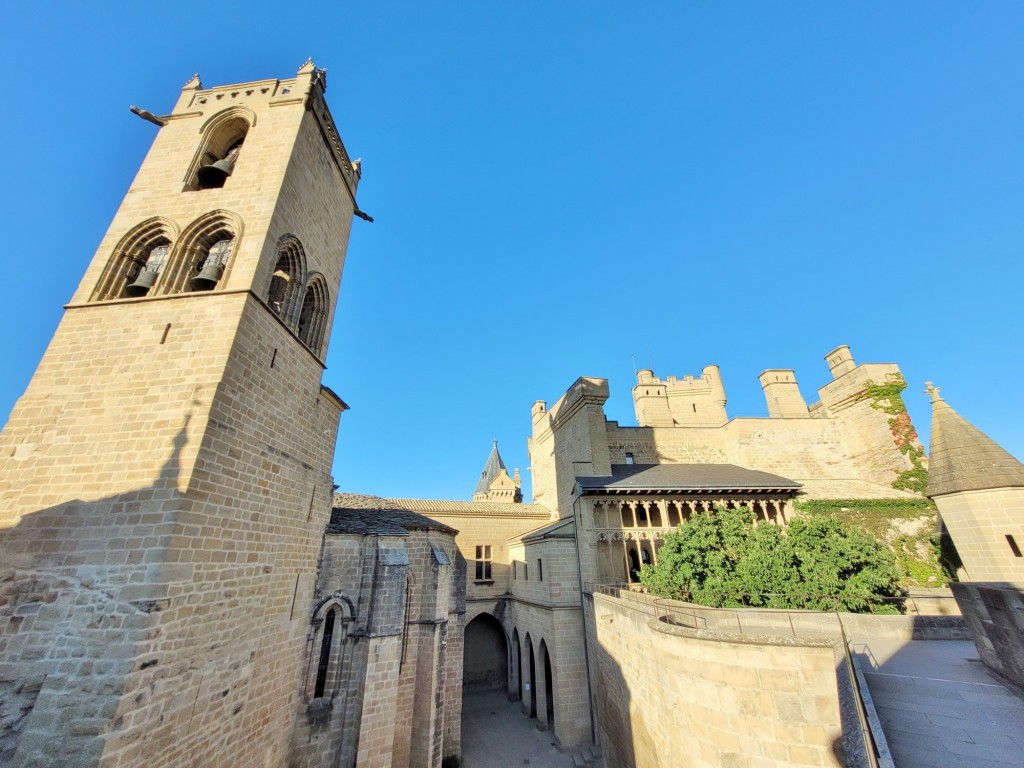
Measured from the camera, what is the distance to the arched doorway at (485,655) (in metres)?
23.0

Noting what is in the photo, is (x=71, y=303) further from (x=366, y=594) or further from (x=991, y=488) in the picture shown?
(x=991, y=488)

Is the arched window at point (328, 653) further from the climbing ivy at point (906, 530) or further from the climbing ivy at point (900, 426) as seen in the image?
the climbing ivy at point (900, 426)

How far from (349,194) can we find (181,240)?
537 centimetres

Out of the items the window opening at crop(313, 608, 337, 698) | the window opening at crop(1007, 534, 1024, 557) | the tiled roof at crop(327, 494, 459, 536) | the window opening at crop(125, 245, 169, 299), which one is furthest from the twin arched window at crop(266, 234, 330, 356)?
the window opening at crop(1007, 534, 1024, 557)

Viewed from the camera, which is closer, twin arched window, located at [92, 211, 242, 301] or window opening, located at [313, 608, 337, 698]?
twin arched window, located at [92, 211, 242, 301]

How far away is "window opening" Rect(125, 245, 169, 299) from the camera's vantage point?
26.3 ft

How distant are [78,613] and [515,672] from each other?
21.6 metres

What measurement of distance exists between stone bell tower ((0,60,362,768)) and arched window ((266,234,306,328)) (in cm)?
5

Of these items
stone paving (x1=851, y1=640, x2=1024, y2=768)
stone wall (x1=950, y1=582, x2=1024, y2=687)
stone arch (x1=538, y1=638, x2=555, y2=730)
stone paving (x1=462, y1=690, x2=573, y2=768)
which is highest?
stone wall (x1=950, y1=582, x2=1024, y2=687)

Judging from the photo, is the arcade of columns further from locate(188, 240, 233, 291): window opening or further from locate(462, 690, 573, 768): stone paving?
locate(188, 240, 233, 291): window opening

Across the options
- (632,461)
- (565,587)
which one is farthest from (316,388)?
(632,461)

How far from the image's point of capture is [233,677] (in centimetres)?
667

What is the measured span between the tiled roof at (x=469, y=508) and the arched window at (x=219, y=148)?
19412mm

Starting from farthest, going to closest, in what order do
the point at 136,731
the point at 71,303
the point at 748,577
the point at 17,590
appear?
the point at 748,577 < the point at 71,303 < the point at 17,590 < the point at 136,731
